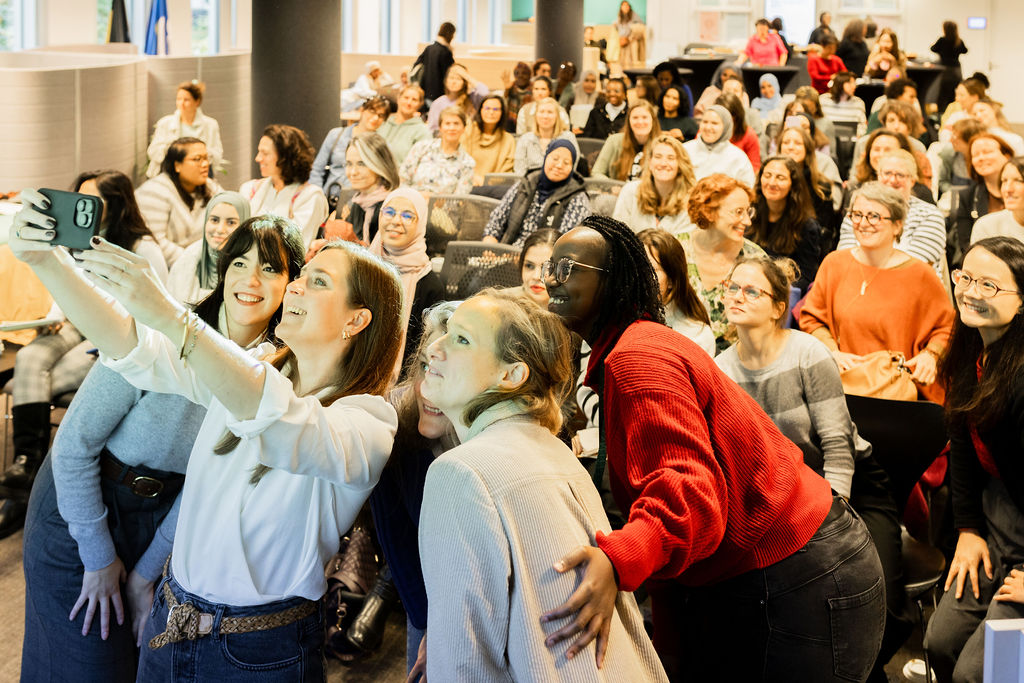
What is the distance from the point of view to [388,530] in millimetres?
2061

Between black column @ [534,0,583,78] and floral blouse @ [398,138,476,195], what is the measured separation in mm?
9824

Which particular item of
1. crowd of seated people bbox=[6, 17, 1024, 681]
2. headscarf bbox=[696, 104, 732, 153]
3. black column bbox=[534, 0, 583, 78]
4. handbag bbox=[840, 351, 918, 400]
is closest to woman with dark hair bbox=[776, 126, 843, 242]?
headscarf bbox=[696, 104, 732, 153]

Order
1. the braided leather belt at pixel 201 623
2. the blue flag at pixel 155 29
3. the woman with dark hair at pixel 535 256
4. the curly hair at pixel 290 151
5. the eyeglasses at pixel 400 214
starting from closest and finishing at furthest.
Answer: the braided leather belt at pixel 201 623 < the woman with dark hair at pixel 535 256 < the eyeglasses at pixel 400 214 < the curly hair at pixel 290 151 < the blue flag at pixel 155 29

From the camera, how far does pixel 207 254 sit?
4.17 metres

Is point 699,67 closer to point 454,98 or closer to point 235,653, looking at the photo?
point 454,98

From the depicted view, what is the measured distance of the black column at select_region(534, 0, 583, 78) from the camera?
1673 cm

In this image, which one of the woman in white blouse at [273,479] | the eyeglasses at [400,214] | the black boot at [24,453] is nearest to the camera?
the woman in white blouse at [273,479]

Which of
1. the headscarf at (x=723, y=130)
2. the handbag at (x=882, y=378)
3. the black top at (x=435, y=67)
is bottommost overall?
the handbag at (x=882, y=378)

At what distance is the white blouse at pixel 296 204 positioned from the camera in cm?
591

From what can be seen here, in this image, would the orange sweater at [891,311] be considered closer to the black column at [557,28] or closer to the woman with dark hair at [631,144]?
the woman with dark hair at [631,144]

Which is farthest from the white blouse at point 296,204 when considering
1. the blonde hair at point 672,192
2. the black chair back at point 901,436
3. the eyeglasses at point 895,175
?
the black chair back at point 901,436

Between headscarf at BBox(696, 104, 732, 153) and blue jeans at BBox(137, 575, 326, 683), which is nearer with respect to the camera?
blue jeans at BBox(137, 575, 326, 683)

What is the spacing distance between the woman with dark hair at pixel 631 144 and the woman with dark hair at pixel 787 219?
1868 mm

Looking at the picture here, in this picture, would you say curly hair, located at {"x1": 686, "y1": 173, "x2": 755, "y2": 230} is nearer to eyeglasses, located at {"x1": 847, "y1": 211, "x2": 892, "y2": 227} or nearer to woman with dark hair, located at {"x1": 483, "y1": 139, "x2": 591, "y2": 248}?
eyeglasses, located at {"x1": 847, "y1": 211, "x2": 892, "y2": 227}
